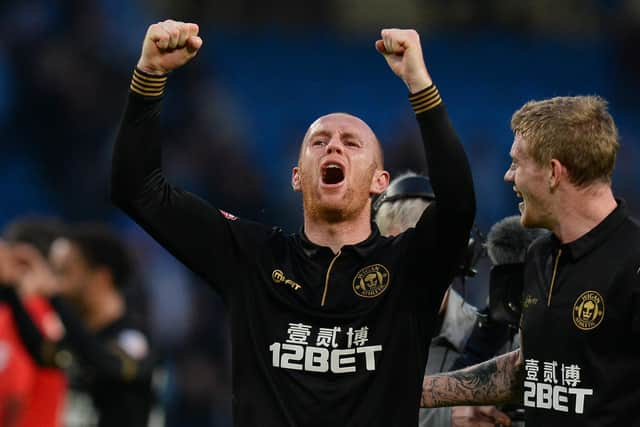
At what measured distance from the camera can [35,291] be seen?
5453 mm

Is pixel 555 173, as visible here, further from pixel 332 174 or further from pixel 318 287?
pixel 318 287

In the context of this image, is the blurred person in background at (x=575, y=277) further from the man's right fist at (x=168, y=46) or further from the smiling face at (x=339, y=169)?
the man's right fist at (x=168, y=46)

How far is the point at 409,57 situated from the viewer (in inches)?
133

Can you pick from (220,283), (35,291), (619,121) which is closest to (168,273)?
(619,121)

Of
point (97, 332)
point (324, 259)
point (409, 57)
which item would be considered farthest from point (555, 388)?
point (97, 332)

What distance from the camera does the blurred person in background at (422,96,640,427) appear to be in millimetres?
3342

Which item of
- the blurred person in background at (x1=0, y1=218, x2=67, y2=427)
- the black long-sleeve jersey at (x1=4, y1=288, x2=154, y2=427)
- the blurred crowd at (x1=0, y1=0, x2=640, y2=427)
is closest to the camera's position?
the black long-sleeve jersey at (x1=4, y1=288, x2=154, y2=427)

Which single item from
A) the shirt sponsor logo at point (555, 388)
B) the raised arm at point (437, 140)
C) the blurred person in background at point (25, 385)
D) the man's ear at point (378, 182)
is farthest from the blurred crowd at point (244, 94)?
the raised arm at point (437, 140)

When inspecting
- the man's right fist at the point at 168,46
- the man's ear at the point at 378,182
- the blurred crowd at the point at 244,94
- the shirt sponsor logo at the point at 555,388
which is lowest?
the shirt sponsor logo at the point at 555,388

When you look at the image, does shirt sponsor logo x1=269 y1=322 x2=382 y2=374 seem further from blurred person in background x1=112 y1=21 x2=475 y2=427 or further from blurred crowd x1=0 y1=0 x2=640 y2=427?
blurred crowd x1=0 y1=0 x2=640 y2=427

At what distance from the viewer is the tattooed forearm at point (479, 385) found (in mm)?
3801

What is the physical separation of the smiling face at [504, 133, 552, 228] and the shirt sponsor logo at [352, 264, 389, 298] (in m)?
0.47

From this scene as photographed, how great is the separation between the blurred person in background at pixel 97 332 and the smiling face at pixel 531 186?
2.88 meters

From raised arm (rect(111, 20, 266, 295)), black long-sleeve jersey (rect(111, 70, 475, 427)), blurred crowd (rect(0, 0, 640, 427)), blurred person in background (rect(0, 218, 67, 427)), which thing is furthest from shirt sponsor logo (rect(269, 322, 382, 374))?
blurred crowd (rect(0, 0, 640, 427))
